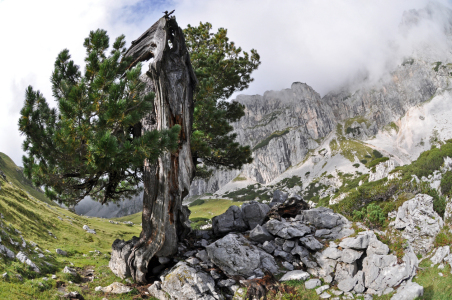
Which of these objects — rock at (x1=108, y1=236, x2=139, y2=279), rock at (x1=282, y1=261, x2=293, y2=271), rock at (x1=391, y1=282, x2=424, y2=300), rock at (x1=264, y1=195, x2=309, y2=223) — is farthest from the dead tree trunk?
rock at (x1=391, y1=282, x2=424, y2=300)

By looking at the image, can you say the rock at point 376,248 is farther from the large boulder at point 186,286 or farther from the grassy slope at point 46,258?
the grassy slope at point 46,258

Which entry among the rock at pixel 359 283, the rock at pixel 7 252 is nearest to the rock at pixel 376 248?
the rock at pixel 359 283

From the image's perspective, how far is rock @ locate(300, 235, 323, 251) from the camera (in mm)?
11348

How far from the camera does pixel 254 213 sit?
597 inches

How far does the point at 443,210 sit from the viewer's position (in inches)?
598

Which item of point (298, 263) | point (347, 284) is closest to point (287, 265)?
point (298, 263)

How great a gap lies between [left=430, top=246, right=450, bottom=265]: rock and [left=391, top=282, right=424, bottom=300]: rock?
271 centimetres

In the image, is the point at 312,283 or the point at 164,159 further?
the point at 164,159

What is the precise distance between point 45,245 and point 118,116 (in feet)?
45.9

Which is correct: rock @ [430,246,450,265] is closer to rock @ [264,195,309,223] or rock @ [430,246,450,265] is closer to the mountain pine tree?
rock @ [264,195,309,223]

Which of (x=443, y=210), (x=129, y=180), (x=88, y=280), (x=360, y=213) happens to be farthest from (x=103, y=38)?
(x=443, y=210)

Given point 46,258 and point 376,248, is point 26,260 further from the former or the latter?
point 376,248

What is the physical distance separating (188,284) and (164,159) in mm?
5255

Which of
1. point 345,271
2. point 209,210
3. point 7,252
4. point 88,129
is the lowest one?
point 209,210
